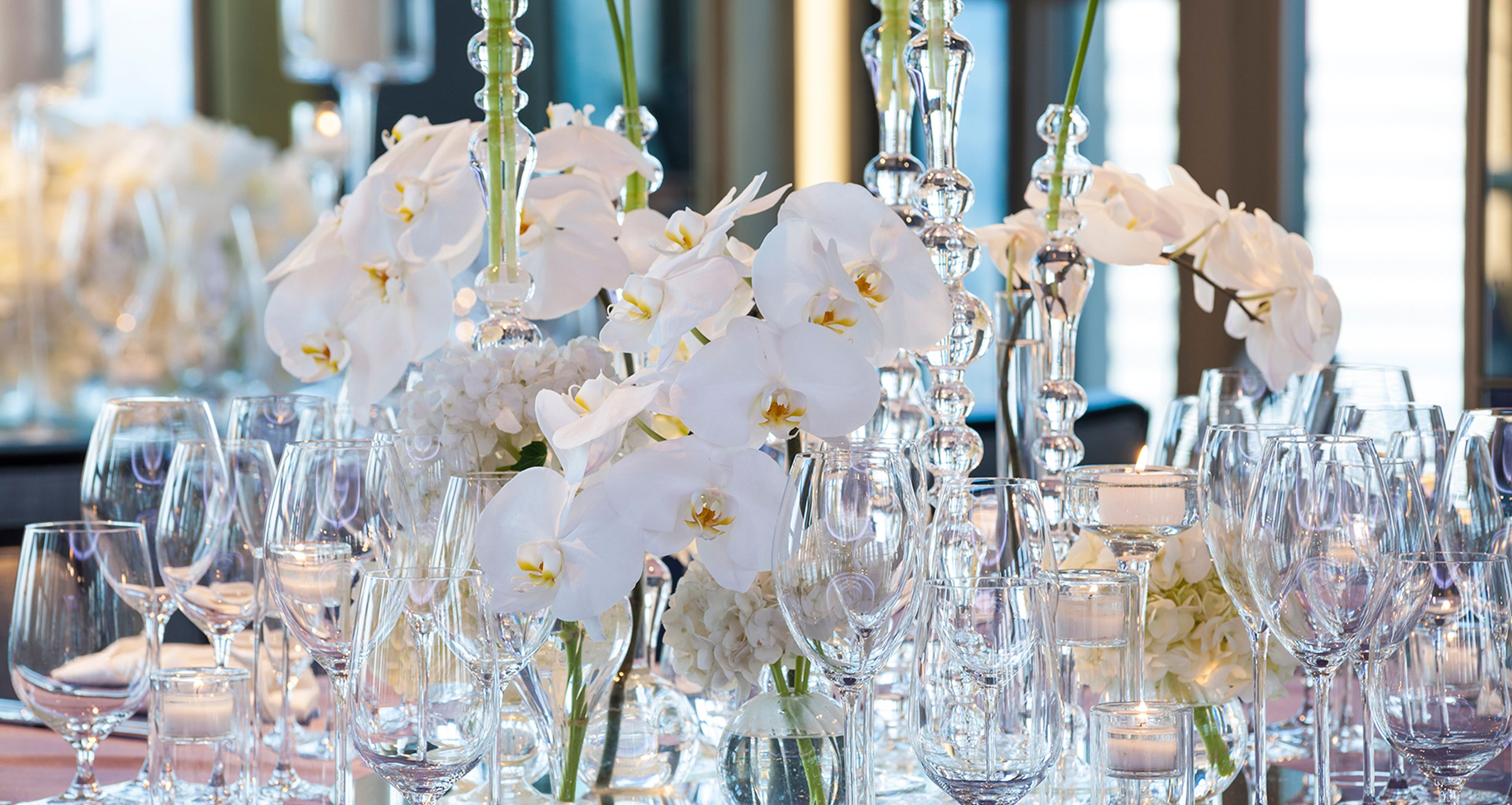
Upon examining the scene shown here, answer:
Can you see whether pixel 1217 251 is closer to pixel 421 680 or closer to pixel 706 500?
pixel 706 500

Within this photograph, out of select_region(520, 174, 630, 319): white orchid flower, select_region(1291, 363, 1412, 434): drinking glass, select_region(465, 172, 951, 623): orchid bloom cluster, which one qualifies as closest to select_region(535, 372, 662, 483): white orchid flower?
select_region(465, 172, 951, 623): orchid bloom cluster

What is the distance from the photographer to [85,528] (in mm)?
1071

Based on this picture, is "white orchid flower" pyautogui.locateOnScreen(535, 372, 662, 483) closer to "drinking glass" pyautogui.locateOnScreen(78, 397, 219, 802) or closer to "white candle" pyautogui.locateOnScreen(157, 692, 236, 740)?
"white candle" pyautogui.locateOnScreen(157, 692, 236, 740)

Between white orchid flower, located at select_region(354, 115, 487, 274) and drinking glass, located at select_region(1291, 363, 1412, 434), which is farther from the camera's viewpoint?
drinking glass, located at select_region(1291, 363, 1412, 434)

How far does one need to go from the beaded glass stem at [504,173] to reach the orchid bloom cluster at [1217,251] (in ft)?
1.18

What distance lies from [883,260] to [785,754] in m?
0.28

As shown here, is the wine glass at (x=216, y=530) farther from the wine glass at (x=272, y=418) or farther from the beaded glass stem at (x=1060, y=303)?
the beaded glass stem at (x=1060, y=303)

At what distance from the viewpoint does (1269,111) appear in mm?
4527

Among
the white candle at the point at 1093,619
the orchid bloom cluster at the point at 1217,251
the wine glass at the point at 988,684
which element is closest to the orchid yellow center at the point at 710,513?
the wine glass at the point at 988,684

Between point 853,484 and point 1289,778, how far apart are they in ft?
1.52

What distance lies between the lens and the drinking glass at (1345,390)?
4.72 feet

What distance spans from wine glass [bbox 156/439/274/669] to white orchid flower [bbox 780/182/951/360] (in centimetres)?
51

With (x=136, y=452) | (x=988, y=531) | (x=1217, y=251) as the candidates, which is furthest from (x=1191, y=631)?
(x=136, y=452)

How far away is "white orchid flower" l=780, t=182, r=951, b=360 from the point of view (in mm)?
827
